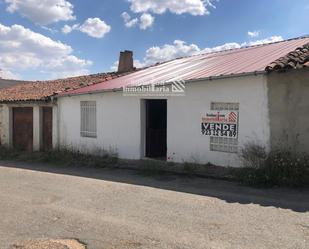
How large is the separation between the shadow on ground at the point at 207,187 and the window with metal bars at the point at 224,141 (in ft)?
4.76

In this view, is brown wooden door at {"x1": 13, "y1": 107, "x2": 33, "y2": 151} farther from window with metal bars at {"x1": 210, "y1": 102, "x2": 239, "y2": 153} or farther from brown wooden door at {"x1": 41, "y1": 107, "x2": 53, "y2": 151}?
window with metal bars at {"x1": 210, "y1": 102, "x2": 239, "y2": 153}

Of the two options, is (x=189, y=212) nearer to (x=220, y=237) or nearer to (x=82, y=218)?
(x=220, y=237)

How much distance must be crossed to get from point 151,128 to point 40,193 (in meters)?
5.79

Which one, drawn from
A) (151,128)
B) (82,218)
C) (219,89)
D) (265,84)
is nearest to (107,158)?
(151,128)

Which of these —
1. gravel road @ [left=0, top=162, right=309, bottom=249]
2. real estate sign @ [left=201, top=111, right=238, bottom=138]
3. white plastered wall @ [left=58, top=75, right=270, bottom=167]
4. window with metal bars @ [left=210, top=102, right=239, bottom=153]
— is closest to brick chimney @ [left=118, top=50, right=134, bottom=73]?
white plastered wall @ [left=58, top=75, right=270, bottom=167]

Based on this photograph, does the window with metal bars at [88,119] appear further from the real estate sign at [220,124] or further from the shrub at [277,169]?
the shrub at [277,169]

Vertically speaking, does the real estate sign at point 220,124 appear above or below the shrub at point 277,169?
above

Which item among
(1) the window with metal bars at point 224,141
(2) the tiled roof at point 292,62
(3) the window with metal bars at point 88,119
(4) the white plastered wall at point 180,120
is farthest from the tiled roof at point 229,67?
(1) the window with metal bars at point 224,141

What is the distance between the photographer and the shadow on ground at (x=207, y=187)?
789cm

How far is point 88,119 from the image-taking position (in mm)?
15633

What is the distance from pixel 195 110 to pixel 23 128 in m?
10.3

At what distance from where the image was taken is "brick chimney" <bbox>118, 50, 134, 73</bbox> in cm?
2188

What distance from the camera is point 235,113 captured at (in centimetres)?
1116

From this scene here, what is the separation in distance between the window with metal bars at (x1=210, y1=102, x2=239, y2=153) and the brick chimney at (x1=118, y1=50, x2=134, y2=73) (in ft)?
35.8
